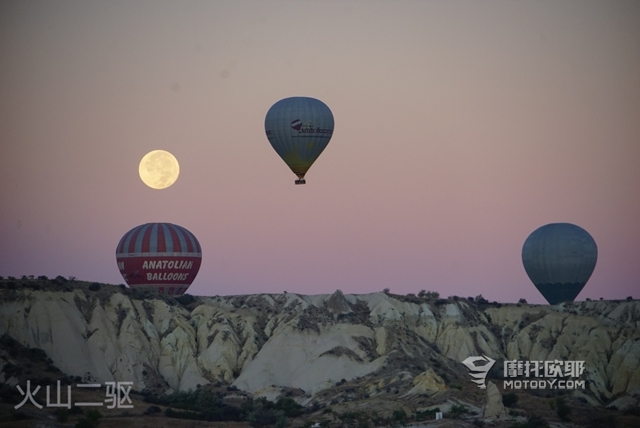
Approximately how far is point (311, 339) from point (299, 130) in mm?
17569

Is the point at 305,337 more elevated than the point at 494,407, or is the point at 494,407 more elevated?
the point at 305,337

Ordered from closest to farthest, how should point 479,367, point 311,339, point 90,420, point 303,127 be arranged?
1. point 90,420
2. point 303,127
3. point 479,367
4. point 311,339

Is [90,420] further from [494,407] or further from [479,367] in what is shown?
[479,367]

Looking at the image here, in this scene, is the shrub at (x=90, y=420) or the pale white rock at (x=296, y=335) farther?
the pale white rock at (x=296, y=335)

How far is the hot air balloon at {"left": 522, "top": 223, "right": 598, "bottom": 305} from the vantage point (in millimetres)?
110188

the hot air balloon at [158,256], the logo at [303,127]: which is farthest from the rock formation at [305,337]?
the logo at [303,127]

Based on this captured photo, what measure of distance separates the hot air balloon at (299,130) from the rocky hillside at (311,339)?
13919mm

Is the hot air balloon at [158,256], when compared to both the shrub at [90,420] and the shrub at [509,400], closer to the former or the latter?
the shrub at [90,420]

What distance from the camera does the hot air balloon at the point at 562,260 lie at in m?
110

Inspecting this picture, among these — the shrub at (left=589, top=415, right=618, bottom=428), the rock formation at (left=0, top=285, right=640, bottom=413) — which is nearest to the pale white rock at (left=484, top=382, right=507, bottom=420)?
the shrub at (left=589, top=415, right=618, bottom=428)

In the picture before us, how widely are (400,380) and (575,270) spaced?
31.2m

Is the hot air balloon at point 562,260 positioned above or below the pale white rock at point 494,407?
above

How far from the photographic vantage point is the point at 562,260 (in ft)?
362

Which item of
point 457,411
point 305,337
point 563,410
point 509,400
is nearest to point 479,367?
point 305,337
